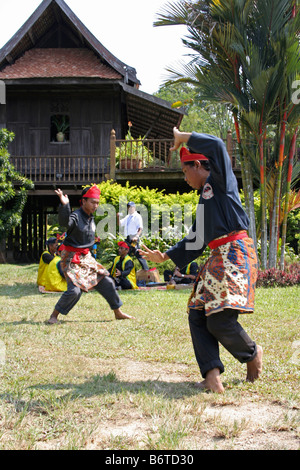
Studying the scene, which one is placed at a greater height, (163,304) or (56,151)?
(56,151)

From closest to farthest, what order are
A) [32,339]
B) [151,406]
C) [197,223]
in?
[151,406] < [197,223] < [32,339]

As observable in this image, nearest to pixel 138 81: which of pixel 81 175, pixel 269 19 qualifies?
pixel 81 175

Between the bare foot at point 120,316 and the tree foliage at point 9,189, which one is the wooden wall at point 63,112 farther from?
the bare foot at point 120,316

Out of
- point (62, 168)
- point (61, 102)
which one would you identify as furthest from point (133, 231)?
point (61, 102)

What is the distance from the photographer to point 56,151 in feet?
58.3

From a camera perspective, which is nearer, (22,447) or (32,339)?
(22,447)

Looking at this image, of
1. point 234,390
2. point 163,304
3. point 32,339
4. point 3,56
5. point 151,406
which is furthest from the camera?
point 3,56

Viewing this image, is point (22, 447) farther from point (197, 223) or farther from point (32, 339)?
point (32, 339)

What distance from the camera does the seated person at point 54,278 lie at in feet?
32.5

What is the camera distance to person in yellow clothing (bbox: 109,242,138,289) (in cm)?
987

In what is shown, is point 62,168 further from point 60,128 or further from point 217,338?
point 217,338

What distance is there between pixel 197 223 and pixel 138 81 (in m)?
14.2

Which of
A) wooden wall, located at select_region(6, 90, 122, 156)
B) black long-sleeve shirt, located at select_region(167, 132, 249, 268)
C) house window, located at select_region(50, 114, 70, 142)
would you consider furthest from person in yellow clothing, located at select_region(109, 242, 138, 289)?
house window, located at select_region(50, 114, 70, 142)

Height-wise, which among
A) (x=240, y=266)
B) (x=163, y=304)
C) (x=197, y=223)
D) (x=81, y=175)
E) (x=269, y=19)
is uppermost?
(x=269, y=19)
